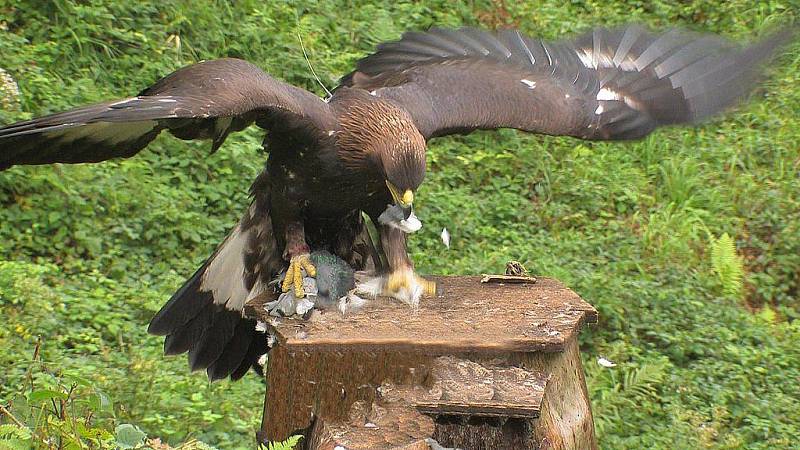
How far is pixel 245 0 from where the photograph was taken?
8.03 m

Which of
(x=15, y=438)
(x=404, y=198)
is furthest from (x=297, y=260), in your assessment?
(x=15, y=438)

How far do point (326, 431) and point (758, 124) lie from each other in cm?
617

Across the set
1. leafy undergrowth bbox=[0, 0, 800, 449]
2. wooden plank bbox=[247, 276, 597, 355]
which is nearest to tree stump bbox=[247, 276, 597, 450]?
wooden plank bbox=[247, 276, 597, 355]

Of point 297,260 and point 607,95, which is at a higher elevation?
point 607,95

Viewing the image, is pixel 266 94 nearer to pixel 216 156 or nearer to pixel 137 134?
pixel 137 134

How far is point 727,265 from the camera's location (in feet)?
21.6

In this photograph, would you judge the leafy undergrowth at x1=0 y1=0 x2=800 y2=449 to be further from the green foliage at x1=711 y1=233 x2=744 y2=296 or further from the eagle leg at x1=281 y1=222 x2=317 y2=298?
the eagle leg at x1=281 y1=222 x2=317 y2=298

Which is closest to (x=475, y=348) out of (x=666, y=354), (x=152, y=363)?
(x=152, y=363)

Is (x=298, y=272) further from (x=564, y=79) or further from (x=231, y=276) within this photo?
(x=564, y=79)

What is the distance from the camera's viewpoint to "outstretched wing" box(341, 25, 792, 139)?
4.43 meters

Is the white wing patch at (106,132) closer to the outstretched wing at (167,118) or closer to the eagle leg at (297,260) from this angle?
the outstretched wing at (167,118)

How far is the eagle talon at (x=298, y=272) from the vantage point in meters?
3.76

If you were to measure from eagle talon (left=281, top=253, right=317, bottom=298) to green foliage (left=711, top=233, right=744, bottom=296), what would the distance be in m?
3.44

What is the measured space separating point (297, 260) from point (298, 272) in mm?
138
